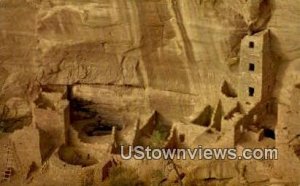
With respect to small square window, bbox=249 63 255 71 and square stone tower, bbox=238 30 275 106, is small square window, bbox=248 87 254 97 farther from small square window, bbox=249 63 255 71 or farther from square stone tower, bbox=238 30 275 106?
small square window, bbox=249 63 255 71

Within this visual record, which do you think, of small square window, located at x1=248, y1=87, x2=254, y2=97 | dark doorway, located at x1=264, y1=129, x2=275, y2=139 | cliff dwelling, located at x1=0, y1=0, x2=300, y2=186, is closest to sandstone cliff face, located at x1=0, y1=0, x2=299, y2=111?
Result: cliff dwelling, located at x1=0, y1=0, x2=300, y2=186

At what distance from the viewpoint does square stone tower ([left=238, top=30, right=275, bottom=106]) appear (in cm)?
1318

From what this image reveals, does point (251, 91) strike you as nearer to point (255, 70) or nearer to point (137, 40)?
point (255, 70)

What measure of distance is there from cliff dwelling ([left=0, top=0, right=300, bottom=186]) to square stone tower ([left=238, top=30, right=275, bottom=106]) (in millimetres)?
17

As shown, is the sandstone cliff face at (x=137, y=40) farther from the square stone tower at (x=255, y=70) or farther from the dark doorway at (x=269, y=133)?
the dark doorway at (x=269, y=133)

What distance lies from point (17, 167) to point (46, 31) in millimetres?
2571

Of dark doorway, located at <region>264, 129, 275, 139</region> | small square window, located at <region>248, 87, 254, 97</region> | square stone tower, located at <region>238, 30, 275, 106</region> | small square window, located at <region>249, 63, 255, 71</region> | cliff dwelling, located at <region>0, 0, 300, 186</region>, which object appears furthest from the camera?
small square window, located at <region>248, 87, 254, 97</region>

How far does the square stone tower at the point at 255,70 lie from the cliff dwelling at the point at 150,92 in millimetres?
17

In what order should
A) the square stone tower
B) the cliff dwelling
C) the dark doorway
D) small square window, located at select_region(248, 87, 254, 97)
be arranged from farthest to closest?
small square window, located at select_region(248, 87, 254, 97)
the square stone tower
the dark doorway
the cliff dwelling

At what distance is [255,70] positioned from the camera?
13383 millimetres

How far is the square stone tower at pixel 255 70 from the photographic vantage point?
13180 millimetres

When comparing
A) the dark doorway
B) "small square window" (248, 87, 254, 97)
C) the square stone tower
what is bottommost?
the dark doorway

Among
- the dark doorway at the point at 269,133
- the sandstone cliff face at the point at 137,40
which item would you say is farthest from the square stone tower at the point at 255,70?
the dark doorway at the point at 269,133

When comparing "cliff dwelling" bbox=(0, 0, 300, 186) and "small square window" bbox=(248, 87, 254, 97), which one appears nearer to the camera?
"cliff dwelling" bbox=(0, 0, 300, 186)
